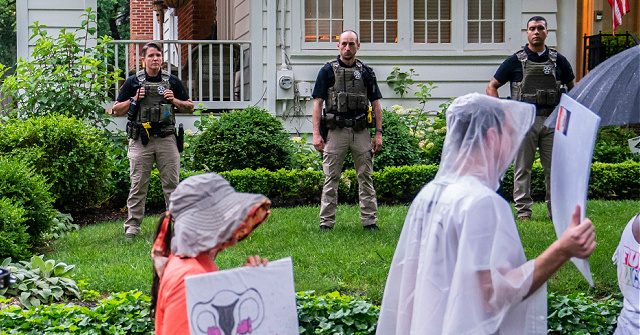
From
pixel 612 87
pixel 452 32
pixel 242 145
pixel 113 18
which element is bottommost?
pixel 242 145

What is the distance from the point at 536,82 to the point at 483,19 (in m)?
5.56

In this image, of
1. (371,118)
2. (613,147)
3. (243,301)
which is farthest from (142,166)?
(613,147)

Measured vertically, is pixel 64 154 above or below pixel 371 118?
below

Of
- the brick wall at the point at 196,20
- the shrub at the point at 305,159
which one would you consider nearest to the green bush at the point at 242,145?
the shrub at the point at 305,159

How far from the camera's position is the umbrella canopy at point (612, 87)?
5648 millimetres

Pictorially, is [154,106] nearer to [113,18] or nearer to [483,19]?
[483,19]

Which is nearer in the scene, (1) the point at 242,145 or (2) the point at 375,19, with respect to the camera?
(1) the point at 242,145

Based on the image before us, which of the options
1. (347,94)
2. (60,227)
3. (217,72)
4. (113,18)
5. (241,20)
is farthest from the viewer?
(113,18)

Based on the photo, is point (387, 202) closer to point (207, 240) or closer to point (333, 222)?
point (333, 222)

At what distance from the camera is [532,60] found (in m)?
10.3

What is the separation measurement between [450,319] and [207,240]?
88 cm

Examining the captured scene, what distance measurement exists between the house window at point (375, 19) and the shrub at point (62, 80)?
3881 millimetres

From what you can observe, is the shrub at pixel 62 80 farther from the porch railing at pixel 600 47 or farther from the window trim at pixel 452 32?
the porch railing at pixel 600 47

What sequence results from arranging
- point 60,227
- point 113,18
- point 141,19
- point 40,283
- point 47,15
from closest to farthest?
point 40,283 < point 60,227 < point 47,15 < point 141,19 < point 113,18
